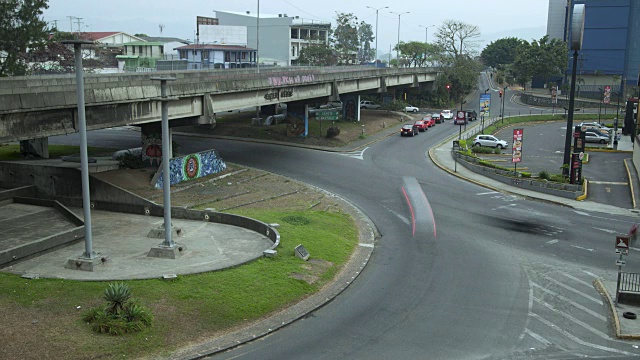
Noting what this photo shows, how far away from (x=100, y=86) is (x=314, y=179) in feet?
59.0

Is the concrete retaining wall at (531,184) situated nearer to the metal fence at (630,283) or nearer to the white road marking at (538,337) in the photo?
the metal fence at (630,283)

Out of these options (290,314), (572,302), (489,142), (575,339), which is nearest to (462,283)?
(572,302)

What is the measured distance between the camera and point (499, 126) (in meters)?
84.3

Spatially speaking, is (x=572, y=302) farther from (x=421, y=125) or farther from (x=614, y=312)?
(x=421, y=125)

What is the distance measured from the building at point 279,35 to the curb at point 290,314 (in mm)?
117534

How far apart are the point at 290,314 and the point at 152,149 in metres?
28.2

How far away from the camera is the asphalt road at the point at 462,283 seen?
19.2 m

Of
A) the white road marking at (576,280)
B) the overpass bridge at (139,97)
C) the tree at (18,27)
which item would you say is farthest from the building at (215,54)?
the white road marking at (576,280)

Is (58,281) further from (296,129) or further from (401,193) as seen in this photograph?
(296,129)

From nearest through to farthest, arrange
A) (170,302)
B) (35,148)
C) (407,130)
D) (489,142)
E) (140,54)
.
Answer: (170,302), (35,148), (489,142), (407,130), (140,54)

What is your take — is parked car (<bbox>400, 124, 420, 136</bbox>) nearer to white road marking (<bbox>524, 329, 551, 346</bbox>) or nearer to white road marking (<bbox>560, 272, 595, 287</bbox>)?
white road marking (<bbox>560, 272, 595, 287</bbox>)

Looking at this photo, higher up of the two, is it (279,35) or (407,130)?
(279,35)

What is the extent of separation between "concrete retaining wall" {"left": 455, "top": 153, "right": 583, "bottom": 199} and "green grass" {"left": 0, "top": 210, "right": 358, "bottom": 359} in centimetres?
2328

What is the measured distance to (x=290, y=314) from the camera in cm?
2106
